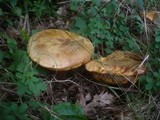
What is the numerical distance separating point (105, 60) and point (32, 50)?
66 centimetres

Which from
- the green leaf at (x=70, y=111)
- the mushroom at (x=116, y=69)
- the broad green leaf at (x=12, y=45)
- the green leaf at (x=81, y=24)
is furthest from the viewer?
the green leaf at (x=81, y=24)

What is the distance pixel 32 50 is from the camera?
2.91 m

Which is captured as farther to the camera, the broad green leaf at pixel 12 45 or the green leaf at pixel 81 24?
the green leaf at pixel 81 24

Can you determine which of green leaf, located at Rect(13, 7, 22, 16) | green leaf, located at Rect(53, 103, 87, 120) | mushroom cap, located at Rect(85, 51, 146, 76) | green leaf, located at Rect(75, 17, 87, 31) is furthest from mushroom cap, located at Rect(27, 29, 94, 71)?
green leaf, located at Rect(13, 7, 22, 16)

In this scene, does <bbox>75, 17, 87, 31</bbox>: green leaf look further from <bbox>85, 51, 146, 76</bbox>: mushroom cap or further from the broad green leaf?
the broad green leaf

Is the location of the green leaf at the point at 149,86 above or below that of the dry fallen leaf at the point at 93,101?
above

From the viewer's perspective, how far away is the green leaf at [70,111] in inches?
101

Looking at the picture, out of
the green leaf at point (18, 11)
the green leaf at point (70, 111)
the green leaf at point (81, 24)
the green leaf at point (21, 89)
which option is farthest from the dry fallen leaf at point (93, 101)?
the green leaf at point (18, 11)

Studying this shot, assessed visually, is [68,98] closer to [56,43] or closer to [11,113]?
[56,43]

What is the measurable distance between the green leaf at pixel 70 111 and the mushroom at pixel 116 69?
394 mm

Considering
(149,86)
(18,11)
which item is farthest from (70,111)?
(18,11)

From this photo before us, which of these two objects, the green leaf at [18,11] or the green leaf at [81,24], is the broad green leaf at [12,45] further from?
the green leaf at [81,24]

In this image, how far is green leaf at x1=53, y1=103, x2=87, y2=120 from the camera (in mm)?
2557

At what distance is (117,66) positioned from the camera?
9.50ft
